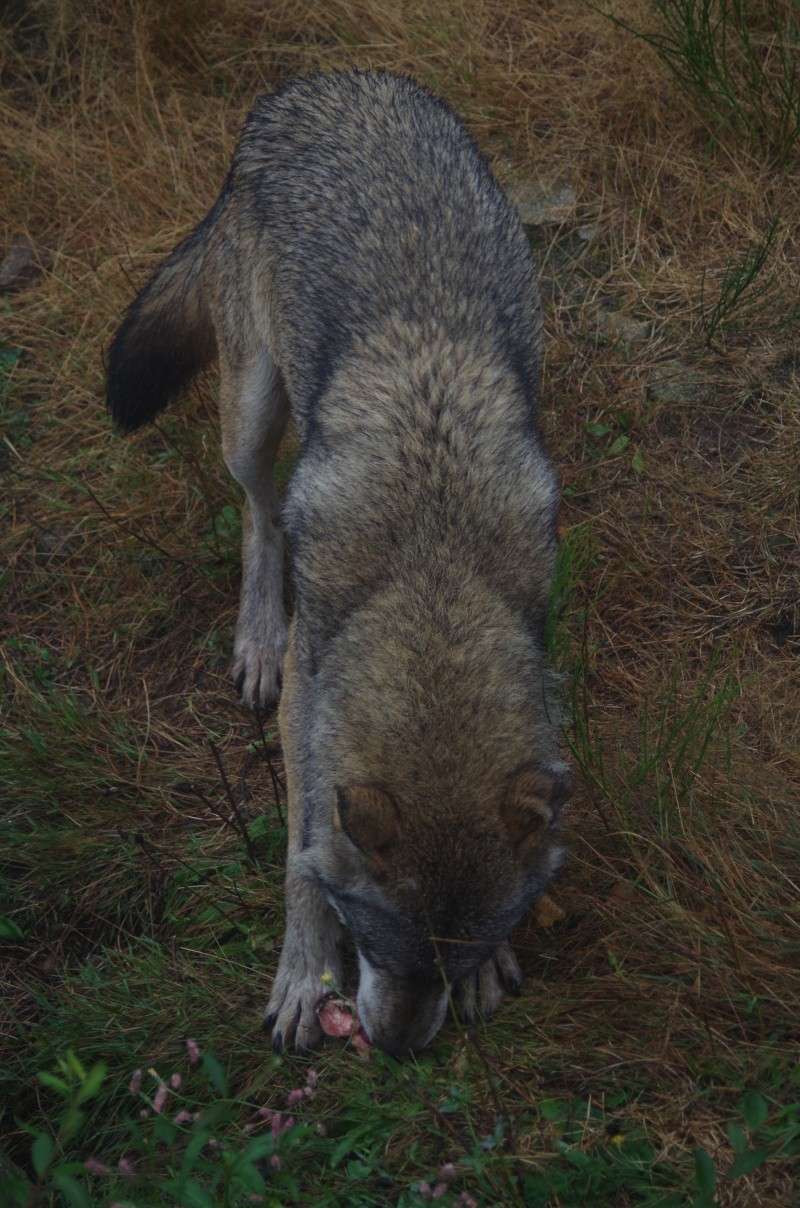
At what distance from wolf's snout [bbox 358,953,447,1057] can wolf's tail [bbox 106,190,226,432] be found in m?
2.67

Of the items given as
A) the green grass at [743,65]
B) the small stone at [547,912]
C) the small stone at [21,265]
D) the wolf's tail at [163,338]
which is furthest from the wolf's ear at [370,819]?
the small stone at [21,265]

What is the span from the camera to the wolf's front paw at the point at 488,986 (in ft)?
10.7

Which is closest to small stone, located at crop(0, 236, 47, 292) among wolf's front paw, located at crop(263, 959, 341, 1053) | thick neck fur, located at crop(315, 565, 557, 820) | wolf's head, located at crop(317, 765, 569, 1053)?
thick neck fur, located at crop(315, 565, 557, 820)

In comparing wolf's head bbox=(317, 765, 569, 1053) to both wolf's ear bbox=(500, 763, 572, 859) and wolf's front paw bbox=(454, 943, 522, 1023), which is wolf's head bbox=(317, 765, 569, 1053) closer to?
wolf's ear bbox=(500, 763, 572, 859)

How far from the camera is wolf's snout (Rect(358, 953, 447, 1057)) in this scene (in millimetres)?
2895

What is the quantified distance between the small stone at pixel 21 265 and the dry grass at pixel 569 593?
0.45 ft

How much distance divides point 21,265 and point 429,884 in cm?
446

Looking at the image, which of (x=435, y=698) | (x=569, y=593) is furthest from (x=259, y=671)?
(x=435, y=698)

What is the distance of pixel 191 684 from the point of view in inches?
181

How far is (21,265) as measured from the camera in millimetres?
5914

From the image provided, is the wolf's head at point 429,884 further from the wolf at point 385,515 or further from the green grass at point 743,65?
the green grass at point 743,65

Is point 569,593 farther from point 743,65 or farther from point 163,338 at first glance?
point 743,65

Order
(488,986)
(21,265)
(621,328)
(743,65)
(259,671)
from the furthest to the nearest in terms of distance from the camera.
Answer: (21,265) → (743,65) → (621,328) → (259,671) → (488,986)

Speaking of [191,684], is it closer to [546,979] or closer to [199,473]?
[199,473]
